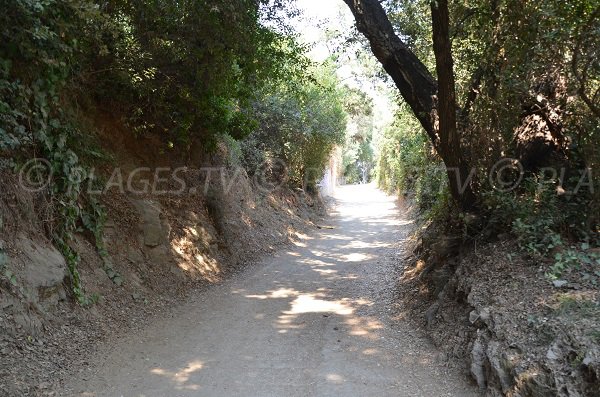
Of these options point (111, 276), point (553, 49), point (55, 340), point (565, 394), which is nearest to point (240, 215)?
point (111, 276)

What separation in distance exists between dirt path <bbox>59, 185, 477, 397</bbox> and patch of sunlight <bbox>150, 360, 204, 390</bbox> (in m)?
0.01

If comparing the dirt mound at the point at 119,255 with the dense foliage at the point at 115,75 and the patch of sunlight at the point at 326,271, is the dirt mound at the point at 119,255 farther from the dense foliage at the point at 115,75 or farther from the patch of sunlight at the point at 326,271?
the patch of sunlight at the point at 326,271

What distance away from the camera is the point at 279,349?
594 centimetres

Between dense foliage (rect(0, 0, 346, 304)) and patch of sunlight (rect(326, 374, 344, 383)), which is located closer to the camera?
patch of sunlight (rect(326, 374, 344, 383))

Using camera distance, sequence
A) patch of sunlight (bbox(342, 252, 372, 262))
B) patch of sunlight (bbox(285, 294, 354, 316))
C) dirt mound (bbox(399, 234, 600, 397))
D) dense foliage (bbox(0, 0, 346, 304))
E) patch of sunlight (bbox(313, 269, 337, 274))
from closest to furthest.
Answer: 1. dirt mound (bbox(399, 234, 600, 397))
2. dense foliage (bbox(0, 0, 346, 304))
3. patch of sunlight (bbox(285, 294, 354, 316))
4. patch of sunlight (bbox(313, 269, 337, 274))
5. patch of sunlight (bbox(342, 252, 372, 262))

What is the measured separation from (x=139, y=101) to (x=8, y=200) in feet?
13.9

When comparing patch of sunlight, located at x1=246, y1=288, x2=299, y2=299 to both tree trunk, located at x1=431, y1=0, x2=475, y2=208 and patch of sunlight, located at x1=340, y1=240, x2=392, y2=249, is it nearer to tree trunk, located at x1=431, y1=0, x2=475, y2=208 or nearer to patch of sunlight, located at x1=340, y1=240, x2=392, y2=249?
tree trunk, located at x1=431, y1=0, x2=475, y2=208

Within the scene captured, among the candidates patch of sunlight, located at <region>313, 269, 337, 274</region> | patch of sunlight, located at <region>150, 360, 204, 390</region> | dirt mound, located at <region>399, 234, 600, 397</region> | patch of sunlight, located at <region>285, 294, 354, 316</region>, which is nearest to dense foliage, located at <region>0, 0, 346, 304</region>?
patch of sunlight, located at <region>150, 360, 204, 390</region>

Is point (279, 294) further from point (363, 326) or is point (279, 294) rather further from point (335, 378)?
point (335, 378)

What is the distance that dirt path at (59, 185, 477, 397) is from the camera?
488 cm

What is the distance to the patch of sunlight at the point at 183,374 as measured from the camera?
4.83m

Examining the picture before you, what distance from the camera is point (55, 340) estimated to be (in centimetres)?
530

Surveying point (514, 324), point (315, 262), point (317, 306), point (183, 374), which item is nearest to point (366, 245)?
point (315, 262)

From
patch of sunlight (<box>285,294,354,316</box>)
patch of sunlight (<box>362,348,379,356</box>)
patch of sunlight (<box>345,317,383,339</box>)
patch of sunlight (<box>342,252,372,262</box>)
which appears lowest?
patch of sunlight (<box>285,294,354,316</box>)
